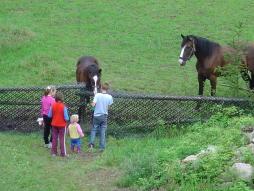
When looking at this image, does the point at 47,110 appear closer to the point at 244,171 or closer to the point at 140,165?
the point at 140,165

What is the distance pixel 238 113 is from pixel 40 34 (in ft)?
37.8

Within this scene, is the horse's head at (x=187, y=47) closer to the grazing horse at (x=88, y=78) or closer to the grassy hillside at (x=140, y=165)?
the grazing horse at (x=88, y=78)

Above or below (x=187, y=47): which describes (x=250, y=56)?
below

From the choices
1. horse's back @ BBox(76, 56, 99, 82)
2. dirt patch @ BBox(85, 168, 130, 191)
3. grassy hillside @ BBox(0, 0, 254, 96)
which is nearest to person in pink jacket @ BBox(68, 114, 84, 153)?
dirt patch @ BBox(85, 168, 130, 191)

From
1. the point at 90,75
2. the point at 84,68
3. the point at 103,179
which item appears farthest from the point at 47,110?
the point at 103,179

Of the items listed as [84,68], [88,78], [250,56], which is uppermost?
[250,56]

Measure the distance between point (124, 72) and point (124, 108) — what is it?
5030mm

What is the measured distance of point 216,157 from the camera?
36.4ft

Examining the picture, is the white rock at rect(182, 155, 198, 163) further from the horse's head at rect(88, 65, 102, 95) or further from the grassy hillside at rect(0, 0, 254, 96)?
the grassy hillside at rect(0, 0, 254, 96)

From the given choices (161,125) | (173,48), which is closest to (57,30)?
(173,48)

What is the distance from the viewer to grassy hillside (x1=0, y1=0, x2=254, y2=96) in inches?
808

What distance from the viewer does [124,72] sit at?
69.3ft

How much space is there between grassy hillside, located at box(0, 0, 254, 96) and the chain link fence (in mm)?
3174

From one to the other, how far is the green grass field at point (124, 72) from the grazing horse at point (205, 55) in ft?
1.56
